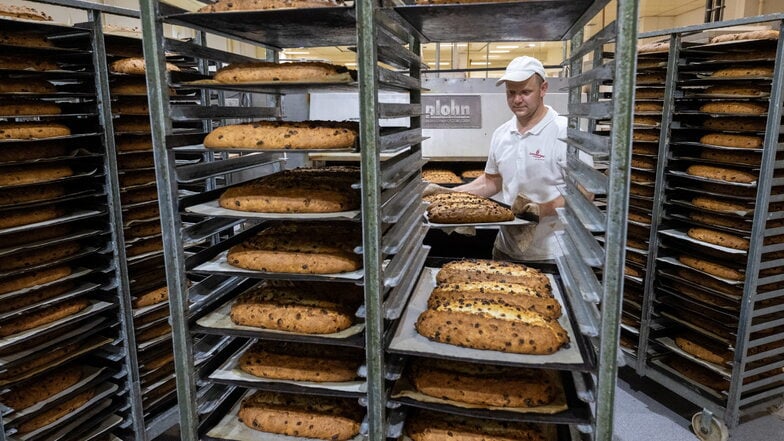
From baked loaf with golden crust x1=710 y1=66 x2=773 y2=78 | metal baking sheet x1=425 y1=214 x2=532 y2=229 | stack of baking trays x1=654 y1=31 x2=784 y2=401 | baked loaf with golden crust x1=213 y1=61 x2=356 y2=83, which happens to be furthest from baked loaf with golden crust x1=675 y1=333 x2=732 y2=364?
baked loaf with golden crust x1=213 y1=61 x2=356 y2=83

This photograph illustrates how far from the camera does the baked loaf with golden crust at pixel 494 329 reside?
1478 mm

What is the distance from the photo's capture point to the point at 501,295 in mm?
1798

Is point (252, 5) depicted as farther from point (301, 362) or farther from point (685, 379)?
point (685, 379)

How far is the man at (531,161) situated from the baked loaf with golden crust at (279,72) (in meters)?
1.65

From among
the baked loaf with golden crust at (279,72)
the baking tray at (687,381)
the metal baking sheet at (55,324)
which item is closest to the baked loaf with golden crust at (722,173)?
the baking tray at (687,381)

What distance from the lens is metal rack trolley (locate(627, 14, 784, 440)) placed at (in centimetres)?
264

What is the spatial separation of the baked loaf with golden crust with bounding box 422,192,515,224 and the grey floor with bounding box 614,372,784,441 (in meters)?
1.41

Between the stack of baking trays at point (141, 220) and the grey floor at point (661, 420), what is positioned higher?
the stack of baking trays at point (141, 220)

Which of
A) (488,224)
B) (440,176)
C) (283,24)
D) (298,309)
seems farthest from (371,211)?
(440,176)

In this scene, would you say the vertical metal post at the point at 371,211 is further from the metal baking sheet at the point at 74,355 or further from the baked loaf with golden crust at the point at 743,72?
the baked loaf with golden crust at the point at 743,72

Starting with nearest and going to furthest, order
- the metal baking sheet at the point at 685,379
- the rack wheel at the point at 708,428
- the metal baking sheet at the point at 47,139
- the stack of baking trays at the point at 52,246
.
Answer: the metal baking sheet at the point at 47,139 → the stack of baking trays at the point at 52,246 → the rack wheel at the point at 708,428 → the metal baking sheet at the point at 685,379

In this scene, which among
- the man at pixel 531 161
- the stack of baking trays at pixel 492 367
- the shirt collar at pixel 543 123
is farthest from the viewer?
the shirt collar at pixel 543 123

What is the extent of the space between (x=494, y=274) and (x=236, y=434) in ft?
3.59

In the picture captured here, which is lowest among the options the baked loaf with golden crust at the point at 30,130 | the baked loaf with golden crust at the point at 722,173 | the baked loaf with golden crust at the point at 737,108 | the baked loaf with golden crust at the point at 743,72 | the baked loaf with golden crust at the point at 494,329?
the baked loaf with golden crust at the point at 494,329
